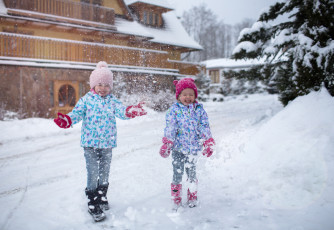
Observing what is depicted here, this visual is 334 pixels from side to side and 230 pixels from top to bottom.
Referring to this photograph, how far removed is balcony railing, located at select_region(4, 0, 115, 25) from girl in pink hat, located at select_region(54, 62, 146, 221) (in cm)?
1254

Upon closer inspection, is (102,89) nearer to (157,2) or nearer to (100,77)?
(100,77)

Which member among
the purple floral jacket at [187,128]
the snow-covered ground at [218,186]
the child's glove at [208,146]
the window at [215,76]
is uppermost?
the window at [215,76]

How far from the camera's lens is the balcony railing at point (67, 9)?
1298 cm

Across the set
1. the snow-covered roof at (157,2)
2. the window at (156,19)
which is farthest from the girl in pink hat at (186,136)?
the window at (156,19)

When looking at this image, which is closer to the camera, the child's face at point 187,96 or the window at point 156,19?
the child's face at point 187,96

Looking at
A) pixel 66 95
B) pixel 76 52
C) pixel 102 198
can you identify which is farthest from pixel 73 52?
pixel 102 198

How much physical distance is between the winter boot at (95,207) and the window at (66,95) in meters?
12.0

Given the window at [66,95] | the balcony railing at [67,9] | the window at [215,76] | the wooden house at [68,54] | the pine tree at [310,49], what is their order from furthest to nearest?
the window at [215,76] → the window at [66,95] → the balcony railing at [67,9] → the wooden house at [68,54] → the pine tree at [310,49]

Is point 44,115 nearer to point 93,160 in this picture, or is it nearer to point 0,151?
point 0,151

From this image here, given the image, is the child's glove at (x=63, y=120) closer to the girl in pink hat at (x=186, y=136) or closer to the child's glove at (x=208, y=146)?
the girl in pink hat at (x=186, y=136)

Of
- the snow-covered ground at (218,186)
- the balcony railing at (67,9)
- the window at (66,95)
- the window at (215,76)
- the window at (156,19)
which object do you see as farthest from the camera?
the window at (215,76)

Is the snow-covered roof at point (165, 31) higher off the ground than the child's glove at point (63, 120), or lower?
higher

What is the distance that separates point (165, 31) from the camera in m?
21.0

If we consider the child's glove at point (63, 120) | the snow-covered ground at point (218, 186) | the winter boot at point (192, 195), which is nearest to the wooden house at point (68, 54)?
the snow-covered ground at point (218, 186)
